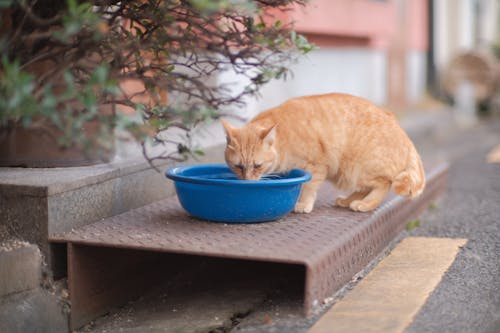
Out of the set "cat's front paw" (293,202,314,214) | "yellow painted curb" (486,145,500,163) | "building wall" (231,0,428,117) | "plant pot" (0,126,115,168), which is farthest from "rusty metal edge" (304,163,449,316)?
"yellow painted curb" (486,145,500,163)

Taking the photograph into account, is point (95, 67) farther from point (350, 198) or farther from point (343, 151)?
point (350, 198)

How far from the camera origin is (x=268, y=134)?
3547 millimetres

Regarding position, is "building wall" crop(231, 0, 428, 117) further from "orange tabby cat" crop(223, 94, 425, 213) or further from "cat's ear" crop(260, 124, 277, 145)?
"cat's ear" crop(260, 124, 277, 145)

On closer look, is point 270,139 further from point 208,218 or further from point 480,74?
point 480,74

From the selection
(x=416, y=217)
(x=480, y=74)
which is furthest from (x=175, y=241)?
(x=480, y=74)

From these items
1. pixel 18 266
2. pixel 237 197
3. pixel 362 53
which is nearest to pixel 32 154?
pixel 18 266

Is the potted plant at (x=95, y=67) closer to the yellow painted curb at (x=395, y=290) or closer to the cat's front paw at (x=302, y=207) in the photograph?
the cat's front paw at (x=302, y=207)

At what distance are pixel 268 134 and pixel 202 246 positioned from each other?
29.2 inches

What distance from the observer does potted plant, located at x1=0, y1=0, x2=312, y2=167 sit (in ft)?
7.27

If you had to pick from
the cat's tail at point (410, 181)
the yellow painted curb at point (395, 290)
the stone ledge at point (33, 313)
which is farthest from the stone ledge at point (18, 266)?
the cat's tail at point (410, 181)

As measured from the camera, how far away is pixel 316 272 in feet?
9.63

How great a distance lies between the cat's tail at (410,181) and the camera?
373cm

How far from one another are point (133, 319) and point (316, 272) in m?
1.01

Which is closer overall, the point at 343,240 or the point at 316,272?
the point at 316,272
